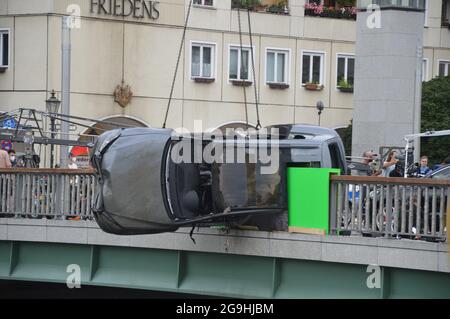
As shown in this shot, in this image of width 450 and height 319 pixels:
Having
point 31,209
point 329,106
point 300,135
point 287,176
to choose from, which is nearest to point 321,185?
point 287,176

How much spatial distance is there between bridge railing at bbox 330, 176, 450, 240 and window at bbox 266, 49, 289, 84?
27927 millimetres

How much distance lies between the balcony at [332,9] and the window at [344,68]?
145 cm

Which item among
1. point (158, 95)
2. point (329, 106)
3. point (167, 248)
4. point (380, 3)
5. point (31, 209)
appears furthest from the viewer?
point (329, 106)

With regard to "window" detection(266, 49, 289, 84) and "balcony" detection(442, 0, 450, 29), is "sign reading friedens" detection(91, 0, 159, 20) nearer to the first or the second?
"window" detection(266, 49, 289, 84)

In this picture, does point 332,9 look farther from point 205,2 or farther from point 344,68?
point 205,2

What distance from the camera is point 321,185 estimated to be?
19.7 m

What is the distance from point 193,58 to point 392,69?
13739mm

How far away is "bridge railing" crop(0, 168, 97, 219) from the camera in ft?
75.8

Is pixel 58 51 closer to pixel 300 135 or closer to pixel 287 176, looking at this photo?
pixel 300 135

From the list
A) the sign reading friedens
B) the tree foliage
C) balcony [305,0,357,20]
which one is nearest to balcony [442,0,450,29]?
balcony [305,0,357,20]

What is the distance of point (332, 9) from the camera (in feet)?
158

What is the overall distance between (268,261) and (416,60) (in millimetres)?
14126

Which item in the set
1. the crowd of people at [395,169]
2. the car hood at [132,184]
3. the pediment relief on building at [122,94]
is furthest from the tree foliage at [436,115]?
the car hood at [132,184]

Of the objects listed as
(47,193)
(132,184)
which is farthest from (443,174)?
(47,193)
